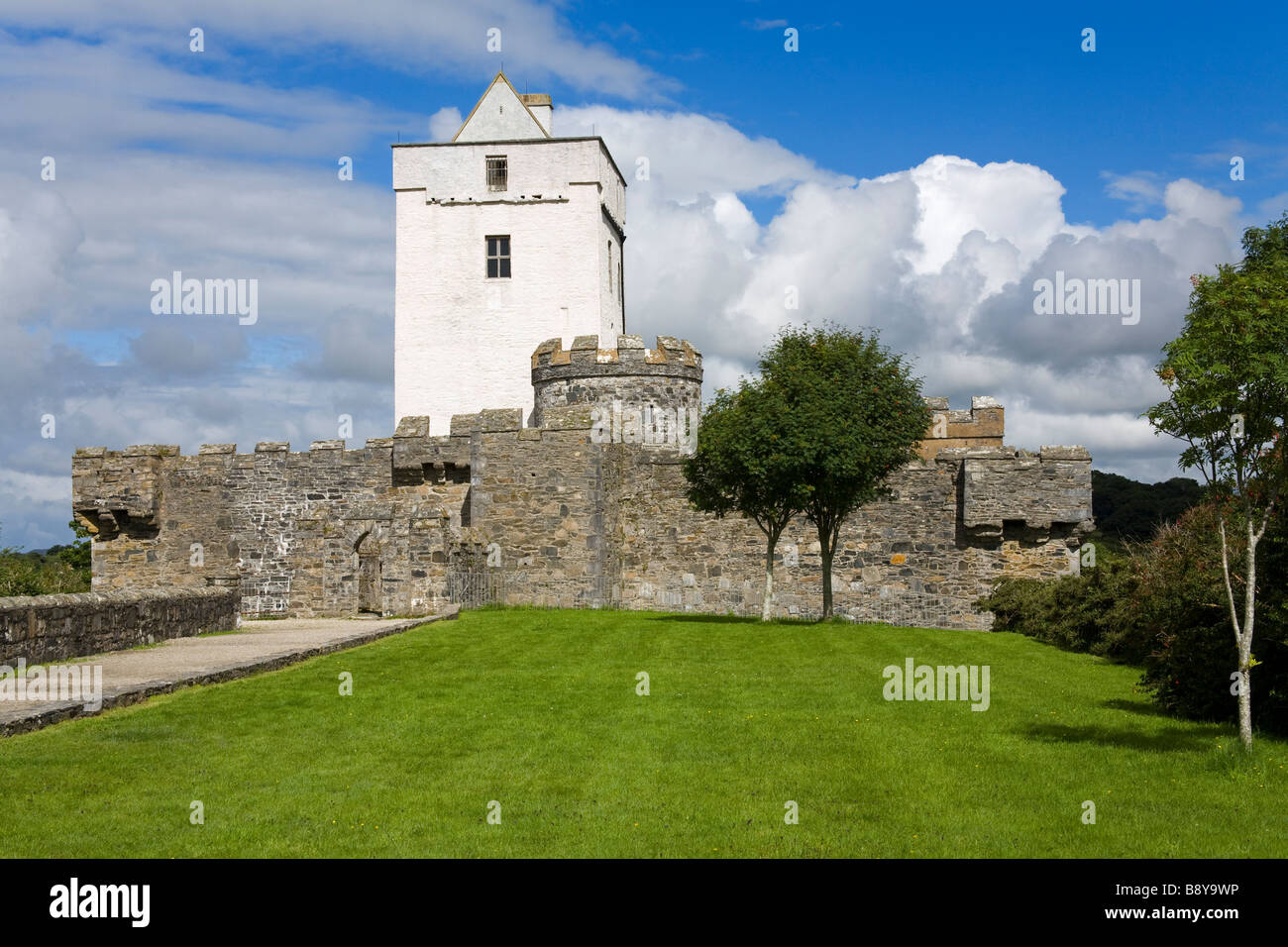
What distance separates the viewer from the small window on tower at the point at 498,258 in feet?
134

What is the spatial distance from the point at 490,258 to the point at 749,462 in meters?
21.7

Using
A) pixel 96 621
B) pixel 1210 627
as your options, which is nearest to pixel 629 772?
pixel 1210 627

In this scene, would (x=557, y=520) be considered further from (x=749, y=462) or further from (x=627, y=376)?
(x=749, y=462)

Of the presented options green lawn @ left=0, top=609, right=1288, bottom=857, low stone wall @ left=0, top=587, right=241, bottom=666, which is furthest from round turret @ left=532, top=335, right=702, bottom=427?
green lawn @ left=0, top=609, right=1288, bottom=857

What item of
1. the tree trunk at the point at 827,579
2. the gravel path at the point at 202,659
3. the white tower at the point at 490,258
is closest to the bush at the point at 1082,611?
the tree trunk at the point at 827,579

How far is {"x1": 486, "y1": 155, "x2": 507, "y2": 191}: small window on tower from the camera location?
4109 centimetres

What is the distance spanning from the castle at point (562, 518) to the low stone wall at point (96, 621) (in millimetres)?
3948

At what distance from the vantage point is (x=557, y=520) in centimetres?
2538

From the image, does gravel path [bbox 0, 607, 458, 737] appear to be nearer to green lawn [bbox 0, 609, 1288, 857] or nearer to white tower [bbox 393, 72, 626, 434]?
green lawn [bbox 0, 609, 1288, 857]

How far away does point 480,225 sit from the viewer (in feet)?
134

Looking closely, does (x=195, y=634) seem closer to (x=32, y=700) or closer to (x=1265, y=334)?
(x=32, y=700)

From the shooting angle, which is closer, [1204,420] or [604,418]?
[1204,420]
